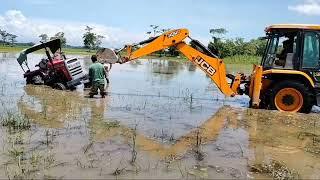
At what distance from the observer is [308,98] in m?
13.2

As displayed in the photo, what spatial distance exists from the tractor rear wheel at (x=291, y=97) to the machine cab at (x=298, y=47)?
51 centimetres

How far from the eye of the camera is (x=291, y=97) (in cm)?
1345

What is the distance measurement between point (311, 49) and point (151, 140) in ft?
22.7

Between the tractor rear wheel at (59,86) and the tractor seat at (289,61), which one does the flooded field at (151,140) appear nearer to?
the tractor seat at (289,61)

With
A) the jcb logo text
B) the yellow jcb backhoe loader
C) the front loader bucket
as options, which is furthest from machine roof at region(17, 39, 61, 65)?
the front loader bucket

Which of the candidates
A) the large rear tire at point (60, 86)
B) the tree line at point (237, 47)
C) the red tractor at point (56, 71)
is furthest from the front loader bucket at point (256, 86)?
the tree line at point (237, 47)

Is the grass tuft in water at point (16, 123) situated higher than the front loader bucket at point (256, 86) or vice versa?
the front loader bucket at point (256, 86)

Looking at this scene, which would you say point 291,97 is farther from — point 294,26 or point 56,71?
point 56,71

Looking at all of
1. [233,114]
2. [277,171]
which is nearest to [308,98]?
[233,114]

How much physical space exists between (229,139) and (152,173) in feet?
9.77

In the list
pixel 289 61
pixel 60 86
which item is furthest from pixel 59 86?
pixel 289 61

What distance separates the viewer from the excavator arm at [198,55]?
47.3 ft

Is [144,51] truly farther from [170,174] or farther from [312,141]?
[170,174]

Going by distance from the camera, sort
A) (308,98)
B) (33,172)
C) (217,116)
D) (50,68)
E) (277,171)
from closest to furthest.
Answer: (33,172) → (277,171) → (217,116) → (308,98) → (50,68)
